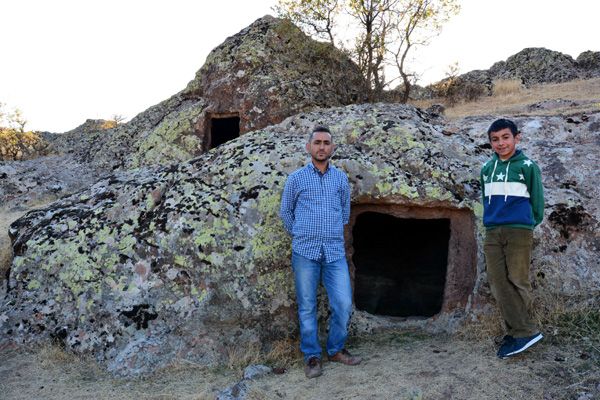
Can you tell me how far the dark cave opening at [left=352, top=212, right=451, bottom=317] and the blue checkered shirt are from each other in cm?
414

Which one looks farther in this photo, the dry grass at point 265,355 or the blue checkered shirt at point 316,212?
the dry grass at point 265,355

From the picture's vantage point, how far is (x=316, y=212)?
14.5 feet

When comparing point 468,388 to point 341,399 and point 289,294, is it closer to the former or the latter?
point 341,399

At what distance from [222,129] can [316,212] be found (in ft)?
28.0

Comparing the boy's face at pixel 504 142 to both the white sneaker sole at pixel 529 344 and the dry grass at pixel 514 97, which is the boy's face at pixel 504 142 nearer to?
the white sneaker sole at pixel 529 344

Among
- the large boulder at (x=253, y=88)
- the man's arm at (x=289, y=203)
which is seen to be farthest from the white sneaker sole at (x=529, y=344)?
the large boulder at (x=253, y=88)

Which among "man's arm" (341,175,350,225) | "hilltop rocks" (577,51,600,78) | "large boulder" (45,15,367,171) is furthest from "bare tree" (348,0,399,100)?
"hilltop rocks" (577,51,600,78)

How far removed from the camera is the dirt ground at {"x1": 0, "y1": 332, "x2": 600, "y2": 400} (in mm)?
3756

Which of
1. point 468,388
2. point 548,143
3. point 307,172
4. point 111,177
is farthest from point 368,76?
point 468,388

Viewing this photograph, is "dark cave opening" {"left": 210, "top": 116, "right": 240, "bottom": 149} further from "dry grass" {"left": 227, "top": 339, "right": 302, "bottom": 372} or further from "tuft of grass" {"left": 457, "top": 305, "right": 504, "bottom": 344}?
"tuft of grass" {"left": 457, "top": 305, "right": 504, "bottom": 344}

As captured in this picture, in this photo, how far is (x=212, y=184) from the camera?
5688mm

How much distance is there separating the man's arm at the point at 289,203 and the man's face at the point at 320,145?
0.34 meters

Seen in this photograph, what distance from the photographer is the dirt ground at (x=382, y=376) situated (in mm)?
3756

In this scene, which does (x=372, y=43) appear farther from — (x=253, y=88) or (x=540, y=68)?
(x=540, y=68)
